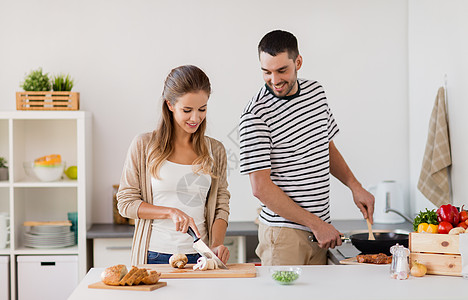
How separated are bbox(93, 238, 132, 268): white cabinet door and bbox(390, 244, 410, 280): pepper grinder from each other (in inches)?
74.6

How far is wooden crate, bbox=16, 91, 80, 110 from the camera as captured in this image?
3.56m

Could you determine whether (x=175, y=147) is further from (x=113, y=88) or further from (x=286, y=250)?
(x=113, y=88)

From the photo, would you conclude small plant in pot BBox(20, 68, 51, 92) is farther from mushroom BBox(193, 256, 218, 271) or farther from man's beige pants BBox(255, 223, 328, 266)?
mushroom BBox(193, 256, 218, 271)

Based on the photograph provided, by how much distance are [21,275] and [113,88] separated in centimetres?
124

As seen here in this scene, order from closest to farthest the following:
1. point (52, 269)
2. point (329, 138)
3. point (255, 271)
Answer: point (255, 271), point (329, 138), point (52, 269)

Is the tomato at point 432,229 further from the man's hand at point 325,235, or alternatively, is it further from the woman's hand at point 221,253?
the woman's hand at point 221,253

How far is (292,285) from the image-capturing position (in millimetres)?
1881

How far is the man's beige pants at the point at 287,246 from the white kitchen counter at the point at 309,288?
14.3 inches

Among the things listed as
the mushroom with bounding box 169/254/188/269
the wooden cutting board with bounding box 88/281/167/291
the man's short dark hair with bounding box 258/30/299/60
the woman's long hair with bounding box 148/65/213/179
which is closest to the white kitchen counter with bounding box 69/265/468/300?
the wooden cutting board with bounding box 88/281/167/291

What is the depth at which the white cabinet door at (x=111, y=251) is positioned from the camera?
3.51 m

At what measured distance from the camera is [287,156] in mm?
2373

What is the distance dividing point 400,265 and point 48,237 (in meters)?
2.26

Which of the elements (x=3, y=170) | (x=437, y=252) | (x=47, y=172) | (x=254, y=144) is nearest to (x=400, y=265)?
(x=437, y=252)

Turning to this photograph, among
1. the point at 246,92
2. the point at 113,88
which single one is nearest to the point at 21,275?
the point at 113,88
